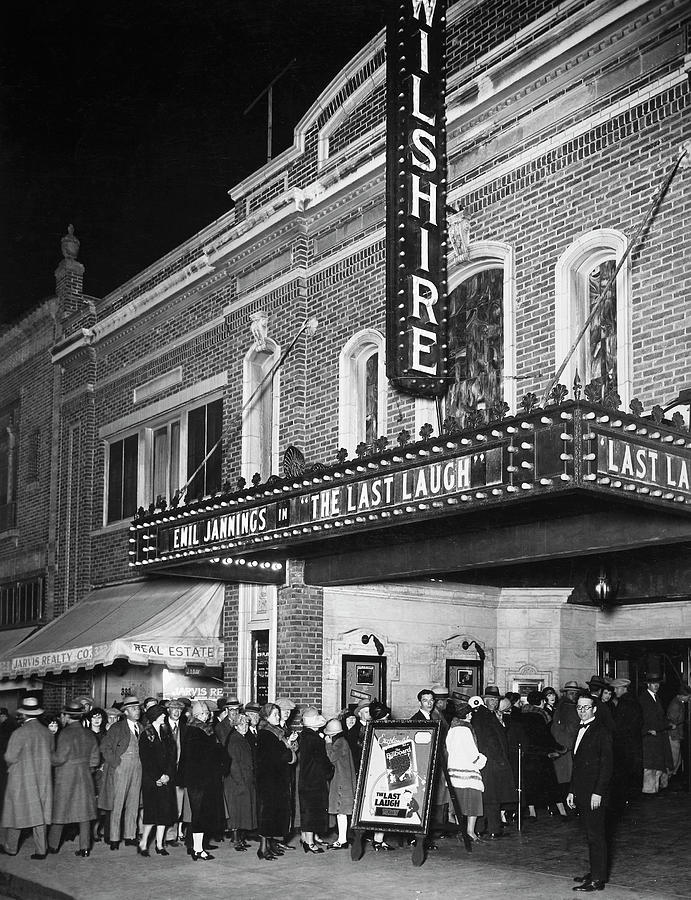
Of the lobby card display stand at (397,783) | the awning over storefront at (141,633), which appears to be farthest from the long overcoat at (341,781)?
the awning over storefront at (141,633)

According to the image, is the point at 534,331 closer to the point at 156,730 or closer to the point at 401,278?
the point at 401,278

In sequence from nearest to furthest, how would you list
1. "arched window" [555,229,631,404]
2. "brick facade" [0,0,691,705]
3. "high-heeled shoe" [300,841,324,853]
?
"brick facade" [0,0,691,705], "arched window" [555,229,631,404], "high-heeled shoe" [300,841,324,853]

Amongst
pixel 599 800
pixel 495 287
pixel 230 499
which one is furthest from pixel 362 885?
pixel 495 287

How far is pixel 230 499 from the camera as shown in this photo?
14648mm

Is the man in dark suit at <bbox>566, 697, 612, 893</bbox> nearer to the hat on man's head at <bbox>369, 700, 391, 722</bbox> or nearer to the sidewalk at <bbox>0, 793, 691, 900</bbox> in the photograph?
the sidewalk at <bbox>0, 793, 691, 900</bbox>

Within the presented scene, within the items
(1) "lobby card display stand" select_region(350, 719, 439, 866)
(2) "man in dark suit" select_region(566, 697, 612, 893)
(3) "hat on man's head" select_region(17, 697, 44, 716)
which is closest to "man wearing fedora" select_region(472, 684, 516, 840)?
(1) "lobby card display stand" select_region(350, 719, 439, 866)

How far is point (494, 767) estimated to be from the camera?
1309 cm

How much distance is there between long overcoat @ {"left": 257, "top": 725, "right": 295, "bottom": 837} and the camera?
1229cm

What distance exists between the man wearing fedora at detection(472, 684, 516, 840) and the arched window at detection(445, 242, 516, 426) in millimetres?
3829

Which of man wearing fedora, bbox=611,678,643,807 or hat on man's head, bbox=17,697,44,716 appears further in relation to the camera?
man wearing fedora, bbox=611,678,643,807

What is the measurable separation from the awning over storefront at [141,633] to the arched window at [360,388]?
4136mm

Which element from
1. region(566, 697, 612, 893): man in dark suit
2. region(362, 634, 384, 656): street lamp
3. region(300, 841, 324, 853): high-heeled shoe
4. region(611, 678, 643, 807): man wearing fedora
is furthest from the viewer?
region(362, 634, 384, 656): street lamp

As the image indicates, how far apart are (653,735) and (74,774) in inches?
328

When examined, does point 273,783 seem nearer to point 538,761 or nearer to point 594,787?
point 594,787
